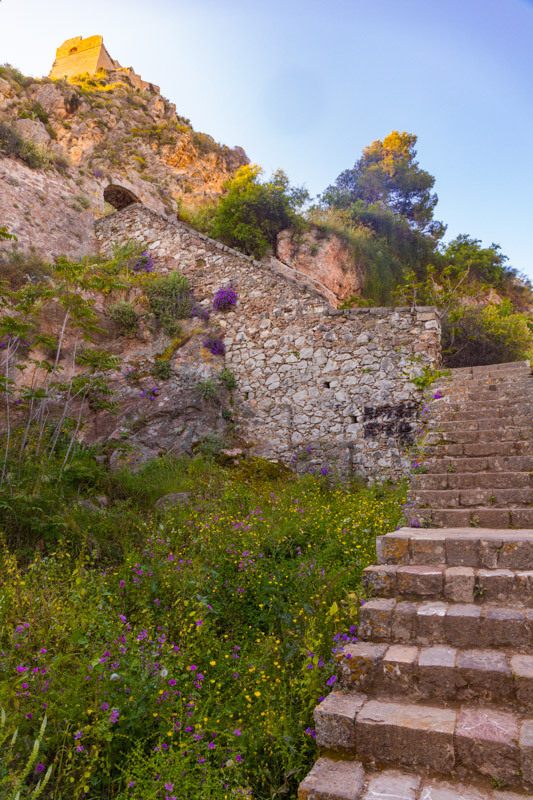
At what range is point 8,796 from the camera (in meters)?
1.91

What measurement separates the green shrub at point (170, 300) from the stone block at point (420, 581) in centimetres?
807

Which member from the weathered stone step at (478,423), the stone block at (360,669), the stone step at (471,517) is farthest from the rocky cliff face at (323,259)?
the stone block at (360,669)

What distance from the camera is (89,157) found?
1736 cm

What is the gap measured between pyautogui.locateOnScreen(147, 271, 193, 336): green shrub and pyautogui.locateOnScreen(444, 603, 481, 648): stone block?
852 cm

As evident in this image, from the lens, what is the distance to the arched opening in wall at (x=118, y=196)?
15.8 metres

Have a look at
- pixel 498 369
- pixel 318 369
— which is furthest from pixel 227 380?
pixel 498 369

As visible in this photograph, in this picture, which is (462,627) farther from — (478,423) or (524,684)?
(478,423)

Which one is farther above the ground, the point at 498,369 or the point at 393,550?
the point at 498,369

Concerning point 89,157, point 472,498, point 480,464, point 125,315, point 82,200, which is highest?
point 89,157

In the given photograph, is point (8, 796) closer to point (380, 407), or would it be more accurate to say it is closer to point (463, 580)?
point (463, 580)

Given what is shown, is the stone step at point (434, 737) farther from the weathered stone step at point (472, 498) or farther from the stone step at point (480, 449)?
the stone step at point (480, 449)

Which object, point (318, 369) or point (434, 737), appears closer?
point (434, 737)

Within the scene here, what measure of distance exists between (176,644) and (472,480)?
3.24m

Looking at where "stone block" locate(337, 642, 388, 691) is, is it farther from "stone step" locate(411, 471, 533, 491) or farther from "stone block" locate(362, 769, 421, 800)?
"stone step" locate(411, 471, 533, 491)
